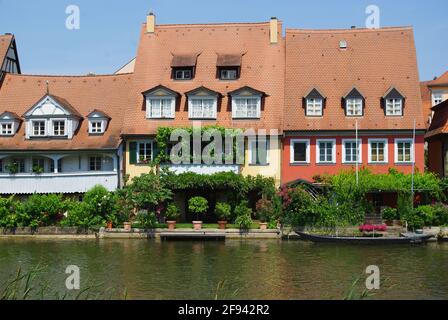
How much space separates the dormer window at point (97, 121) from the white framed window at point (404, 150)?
67.2 ft

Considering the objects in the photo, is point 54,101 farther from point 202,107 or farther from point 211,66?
point 211,66

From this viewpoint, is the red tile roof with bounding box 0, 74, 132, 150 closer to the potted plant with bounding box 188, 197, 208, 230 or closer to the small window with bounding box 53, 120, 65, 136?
the small window with bounding box 53, 120, 65, 136

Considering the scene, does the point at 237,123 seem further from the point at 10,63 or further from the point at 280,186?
the point at 10,63

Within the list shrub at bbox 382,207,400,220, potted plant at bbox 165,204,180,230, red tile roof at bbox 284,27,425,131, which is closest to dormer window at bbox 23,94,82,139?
potted plant at bbox 165,204,180,230

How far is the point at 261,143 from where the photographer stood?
141ft

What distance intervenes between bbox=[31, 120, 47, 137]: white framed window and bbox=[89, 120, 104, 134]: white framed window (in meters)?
3.31

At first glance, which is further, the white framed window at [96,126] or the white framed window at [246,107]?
the white framed window at [96,126]

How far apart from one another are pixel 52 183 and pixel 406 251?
968 inches

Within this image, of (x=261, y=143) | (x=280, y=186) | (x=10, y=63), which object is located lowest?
(x=280, y=186)

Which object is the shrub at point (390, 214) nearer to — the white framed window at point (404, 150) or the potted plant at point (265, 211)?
the white framed window at point (404, 150)

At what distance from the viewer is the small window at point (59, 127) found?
45.1 m

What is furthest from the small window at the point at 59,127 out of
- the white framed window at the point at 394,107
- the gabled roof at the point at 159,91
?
the white framed window at the point at 394,107

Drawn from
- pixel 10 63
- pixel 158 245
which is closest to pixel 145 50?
pixel 10 63

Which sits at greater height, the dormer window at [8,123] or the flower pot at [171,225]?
the dormer window at [8,123]
